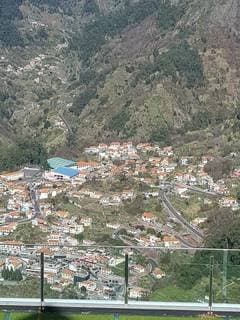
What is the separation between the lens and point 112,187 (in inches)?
1586

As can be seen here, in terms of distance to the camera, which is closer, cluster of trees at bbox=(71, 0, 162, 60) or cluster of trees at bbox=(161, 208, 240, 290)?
cluster of trees at bbox=(161, 208, 240, 290)

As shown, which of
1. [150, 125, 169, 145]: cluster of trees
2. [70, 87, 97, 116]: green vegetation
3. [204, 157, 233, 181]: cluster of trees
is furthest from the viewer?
[70, 87, 97, 116]: green vegetation

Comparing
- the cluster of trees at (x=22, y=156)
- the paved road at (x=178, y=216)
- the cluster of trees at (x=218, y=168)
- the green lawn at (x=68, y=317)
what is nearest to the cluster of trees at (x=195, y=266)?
the green lawn at (x=68, y=317)

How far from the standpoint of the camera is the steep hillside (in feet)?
189

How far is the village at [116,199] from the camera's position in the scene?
29.7 metres

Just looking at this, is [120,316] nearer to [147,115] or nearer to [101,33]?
[147,115]

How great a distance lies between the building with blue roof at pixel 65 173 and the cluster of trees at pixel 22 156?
3.36 meters

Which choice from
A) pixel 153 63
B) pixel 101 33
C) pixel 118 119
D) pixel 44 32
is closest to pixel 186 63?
pixel 153 63

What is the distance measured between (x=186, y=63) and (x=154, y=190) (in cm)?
2632

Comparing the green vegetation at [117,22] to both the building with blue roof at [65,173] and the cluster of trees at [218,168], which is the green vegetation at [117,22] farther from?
the building with blue roof at [65,173]

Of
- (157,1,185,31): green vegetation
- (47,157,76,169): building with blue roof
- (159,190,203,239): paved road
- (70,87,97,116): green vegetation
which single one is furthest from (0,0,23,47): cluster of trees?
(159,190,203,239): paved road

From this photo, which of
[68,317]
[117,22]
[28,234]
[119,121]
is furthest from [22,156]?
[117,22]

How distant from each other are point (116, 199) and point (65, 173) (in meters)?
7.71

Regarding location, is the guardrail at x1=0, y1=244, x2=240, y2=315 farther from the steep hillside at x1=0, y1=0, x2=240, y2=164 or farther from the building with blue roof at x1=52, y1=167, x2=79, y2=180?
the steep hillside at x1=0, y1=0, x2=240, y2=164
